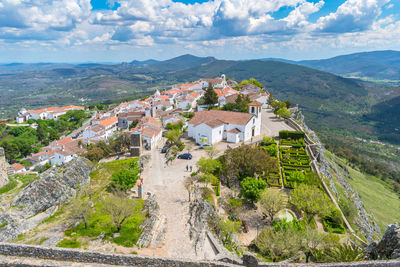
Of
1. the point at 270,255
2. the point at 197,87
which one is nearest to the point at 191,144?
the point at 270,255

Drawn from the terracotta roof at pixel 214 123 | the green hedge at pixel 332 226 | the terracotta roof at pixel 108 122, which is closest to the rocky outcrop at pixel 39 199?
the terracotta roof at pixel 214 123

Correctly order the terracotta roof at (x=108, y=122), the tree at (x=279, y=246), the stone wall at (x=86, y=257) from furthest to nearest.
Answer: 1. the terracotta roof at (x=108, y=122)
2. the tree at (x=279, y=246)
3. the stone wall at (x=86, y=257)

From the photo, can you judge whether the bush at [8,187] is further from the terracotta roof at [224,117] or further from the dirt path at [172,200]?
the terracotta roof at [224,117]

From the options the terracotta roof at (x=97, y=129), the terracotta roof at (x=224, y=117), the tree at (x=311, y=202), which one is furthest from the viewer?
the terracotta roof at (x=97, y=129)

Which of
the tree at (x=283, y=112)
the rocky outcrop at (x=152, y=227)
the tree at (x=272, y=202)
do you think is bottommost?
the tree at (x=272, y=202)

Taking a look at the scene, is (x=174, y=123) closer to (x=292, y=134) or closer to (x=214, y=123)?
(x=214, y=123)

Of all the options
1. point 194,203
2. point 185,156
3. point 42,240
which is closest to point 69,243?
point 42,240
